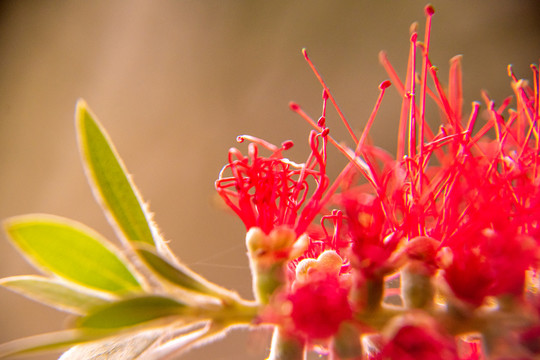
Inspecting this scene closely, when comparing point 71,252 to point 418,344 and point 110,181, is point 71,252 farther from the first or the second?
point 418,344

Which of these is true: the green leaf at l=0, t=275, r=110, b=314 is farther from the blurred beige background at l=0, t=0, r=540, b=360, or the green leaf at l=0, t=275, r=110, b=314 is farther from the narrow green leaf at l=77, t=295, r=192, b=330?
the blurred beige background at l=0, t=0, r=540, b=360

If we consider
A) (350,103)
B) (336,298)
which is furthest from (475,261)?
(350,103)

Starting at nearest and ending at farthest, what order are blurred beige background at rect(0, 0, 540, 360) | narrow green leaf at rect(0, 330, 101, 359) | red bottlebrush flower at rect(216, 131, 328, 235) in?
narrow green leaf at rect(0, 330, 101, 359)
red bottlebrush flower at rect(216, 131, 328, 235)
blurred beige background at rect(0, 0, 540, 360)

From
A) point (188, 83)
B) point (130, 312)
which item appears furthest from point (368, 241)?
point (188, 83)

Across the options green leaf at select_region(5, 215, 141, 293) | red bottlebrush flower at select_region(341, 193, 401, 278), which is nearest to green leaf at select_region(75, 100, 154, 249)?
green leaf at select_region(5, 215, 141, 293)

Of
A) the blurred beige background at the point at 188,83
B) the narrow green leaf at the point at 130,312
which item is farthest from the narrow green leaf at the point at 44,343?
the blurred beige background at the point at 188,83
